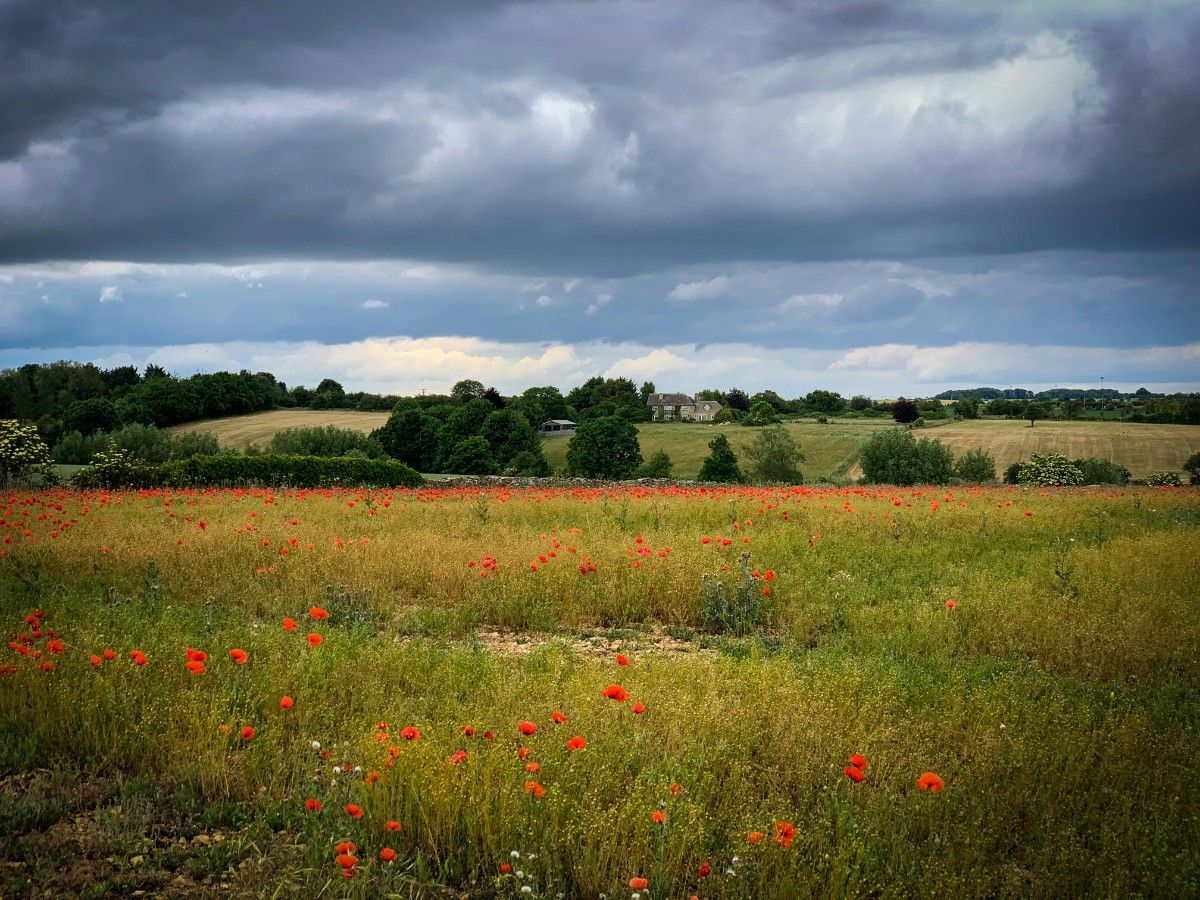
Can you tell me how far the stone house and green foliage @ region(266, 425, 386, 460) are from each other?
65496 mm

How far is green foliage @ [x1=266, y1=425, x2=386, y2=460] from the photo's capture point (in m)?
61.4

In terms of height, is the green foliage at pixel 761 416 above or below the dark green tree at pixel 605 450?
above

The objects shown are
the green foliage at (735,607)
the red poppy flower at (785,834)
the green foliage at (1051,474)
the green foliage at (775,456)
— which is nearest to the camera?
the red poppy flower at (785,834)

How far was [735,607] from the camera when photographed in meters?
9.41

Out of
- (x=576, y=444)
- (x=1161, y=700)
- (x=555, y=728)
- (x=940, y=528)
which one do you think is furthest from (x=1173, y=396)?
(x=555, y=728)

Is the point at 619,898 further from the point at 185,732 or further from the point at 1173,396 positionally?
the point at 1173,396

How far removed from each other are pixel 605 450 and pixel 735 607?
6288cm

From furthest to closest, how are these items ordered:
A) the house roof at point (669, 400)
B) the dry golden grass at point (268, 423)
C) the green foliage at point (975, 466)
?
1. the house roof at point (669, 400)
2. the dry golden grass at point (268, 423)
3. the green foliage at point (975, 466)

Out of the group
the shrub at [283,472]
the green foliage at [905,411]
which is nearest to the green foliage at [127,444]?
the shrub at [283,472]

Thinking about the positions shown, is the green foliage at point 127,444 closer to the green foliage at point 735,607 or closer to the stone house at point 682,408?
the green foliage at point 735,607

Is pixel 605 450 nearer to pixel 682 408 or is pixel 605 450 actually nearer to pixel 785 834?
pixel 785 834

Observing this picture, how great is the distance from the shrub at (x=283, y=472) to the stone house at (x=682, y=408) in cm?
9755

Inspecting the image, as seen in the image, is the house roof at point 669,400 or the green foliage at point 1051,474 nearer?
the green foliage at point 1051,474

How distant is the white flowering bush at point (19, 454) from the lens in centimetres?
2469
